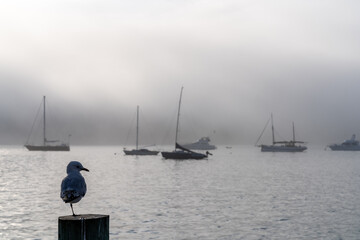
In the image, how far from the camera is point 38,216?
2808 cm

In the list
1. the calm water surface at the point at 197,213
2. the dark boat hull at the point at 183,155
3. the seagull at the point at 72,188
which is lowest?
the calm water surface at the point at 197,213

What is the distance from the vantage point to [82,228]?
7504 millimetres

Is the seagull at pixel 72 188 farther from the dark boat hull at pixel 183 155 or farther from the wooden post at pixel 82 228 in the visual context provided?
the dark boat hull at pixel 183 155

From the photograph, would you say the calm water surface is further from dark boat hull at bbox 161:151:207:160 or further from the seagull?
dark boat hull at bbox 161:151:207:160

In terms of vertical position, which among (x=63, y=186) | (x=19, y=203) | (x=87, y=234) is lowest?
(x=19, y=203)

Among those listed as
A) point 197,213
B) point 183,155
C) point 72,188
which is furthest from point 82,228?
point 183,155

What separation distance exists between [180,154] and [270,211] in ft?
252

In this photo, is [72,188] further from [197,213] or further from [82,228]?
[197,213]

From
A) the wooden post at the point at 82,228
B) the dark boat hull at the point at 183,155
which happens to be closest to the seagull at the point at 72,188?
the wooden post at the point at 82,228

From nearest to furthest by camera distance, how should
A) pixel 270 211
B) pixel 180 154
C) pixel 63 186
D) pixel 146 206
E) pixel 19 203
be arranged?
1. pixel 63 186
2. pixel 270 211
3. pixel 146 206
4. pixel 19 203
5. pixel 180 154

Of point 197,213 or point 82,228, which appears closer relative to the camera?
point 82,228

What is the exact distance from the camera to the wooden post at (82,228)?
295 inches

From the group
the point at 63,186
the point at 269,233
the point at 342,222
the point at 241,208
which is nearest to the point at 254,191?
the point at 241,208

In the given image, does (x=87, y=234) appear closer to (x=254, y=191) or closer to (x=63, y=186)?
(x=63, y=186)
